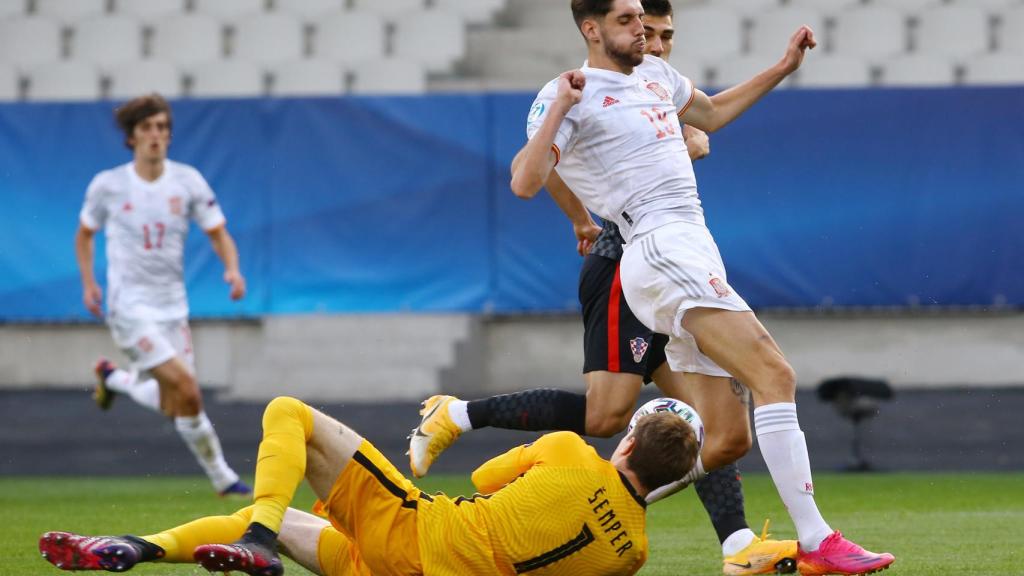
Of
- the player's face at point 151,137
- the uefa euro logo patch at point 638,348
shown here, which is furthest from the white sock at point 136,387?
the uefa euro logo patch at point 638,348

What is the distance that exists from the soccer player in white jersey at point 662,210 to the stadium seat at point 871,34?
11.3 meters

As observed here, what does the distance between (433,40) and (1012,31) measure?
6.48m

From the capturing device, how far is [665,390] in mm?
6609

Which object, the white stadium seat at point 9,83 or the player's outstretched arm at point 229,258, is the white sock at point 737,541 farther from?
the white stadium seat at point 9,83

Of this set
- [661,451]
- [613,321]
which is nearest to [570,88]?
[613,321]

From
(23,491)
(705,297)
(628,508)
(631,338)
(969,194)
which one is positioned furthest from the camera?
(969,194)

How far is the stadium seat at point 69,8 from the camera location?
18.5 meters

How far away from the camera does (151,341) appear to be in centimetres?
1070

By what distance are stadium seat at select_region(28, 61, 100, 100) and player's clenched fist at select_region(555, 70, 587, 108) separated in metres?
12.7

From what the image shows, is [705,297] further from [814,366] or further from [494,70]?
[494,70]

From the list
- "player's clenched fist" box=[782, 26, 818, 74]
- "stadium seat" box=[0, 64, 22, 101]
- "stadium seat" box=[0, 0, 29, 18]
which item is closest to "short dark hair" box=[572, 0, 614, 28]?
"player's clenched fist" box=[782, 26, 818, 74]

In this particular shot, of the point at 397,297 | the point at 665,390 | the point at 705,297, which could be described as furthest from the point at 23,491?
the point at 705,297

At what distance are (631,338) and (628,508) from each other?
5.17 feet

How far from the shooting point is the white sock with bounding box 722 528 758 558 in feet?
20.1
